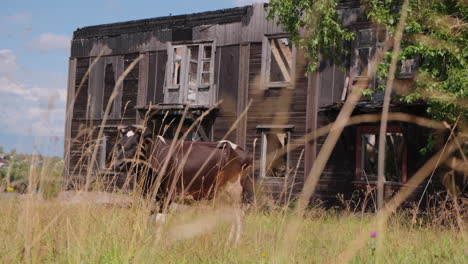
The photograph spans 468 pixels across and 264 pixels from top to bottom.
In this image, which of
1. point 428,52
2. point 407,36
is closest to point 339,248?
point 428,52

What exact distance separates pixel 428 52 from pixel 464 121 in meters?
1.31

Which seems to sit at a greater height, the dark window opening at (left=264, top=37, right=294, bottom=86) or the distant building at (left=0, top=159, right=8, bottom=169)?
the dark window opening at (left=264, top=37, right=294, bottom=86)

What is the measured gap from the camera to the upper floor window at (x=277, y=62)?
16.3m

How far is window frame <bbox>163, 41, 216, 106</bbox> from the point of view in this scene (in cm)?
1755

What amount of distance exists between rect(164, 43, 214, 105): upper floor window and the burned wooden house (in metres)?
0.03

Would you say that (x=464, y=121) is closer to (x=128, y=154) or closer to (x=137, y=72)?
(x=128, y=154)

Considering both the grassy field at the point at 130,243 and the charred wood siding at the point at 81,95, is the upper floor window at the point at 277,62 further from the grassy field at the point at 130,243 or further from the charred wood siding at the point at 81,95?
the grassy field at the point at 130,243

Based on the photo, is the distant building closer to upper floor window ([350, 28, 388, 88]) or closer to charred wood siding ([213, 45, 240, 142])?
upper floor window ([350, 28, 388, 88])

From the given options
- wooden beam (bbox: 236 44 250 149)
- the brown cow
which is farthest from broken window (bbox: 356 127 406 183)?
the brown cow

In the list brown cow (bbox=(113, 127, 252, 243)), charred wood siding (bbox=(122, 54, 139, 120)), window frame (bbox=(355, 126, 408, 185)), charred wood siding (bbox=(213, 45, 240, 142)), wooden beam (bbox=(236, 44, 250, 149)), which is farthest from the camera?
charred wood siding (bbox=(122, 54, 139, 120))

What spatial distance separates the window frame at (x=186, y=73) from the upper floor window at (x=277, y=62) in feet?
5.81

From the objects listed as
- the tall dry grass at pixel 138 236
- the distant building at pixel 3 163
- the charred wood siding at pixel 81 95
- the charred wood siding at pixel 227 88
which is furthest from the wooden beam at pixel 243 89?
the distant building at pixel 3 163

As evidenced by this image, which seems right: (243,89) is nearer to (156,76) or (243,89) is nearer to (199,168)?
(156,76)

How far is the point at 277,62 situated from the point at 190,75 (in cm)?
310
